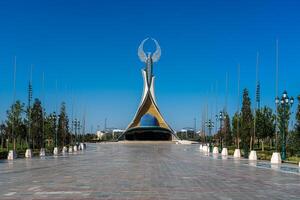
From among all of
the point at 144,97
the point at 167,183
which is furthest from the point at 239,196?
the point at 144,97

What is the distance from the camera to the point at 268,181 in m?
14.8

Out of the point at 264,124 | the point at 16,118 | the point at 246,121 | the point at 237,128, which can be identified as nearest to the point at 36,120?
the point at 16,118

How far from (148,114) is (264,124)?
2288 inches

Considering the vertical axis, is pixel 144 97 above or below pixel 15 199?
above

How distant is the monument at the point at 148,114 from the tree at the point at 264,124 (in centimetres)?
5065

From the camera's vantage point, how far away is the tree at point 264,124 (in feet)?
163

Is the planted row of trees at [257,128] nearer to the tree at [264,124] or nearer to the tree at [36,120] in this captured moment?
the tree at [264,124]

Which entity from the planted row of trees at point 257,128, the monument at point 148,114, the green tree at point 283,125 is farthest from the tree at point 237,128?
the monument at point 148,114

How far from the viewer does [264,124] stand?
52156 mm

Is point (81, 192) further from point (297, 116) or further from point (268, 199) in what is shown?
point (297, 116)

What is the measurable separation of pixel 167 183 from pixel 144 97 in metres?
95.7

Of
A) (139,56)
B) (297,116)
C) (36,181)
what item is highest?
(139,56)

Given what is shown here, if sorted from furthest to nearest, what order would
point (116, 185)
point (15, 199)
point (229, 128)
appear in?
point (229, 128) → point (116, 185) → point (15, 199)

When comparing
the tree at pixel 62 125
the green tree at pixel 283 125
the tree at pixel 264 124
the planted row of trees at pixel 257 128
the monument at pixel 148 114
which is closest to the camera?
the green tree at pixel 283 125
